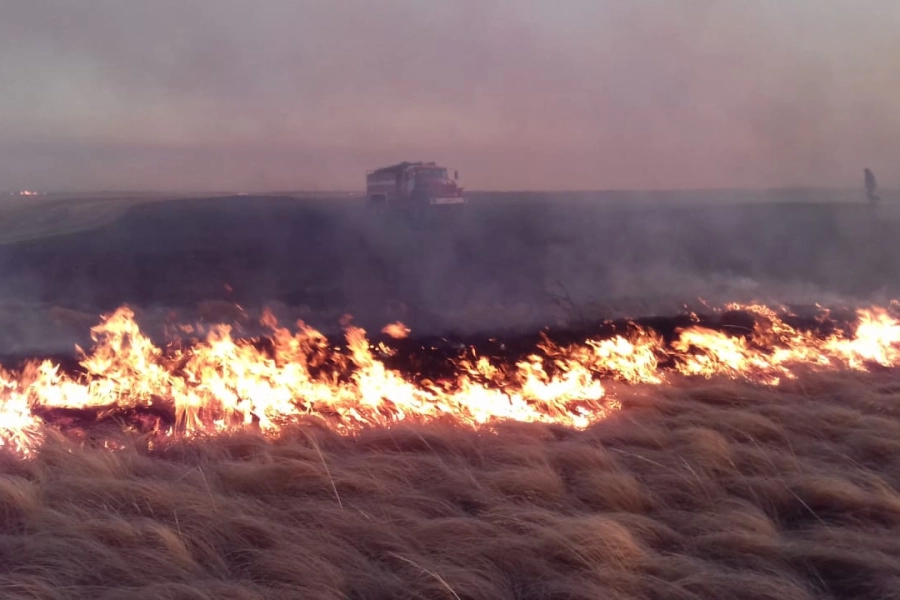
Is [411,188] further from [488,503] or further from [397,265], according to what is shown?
[488,503]

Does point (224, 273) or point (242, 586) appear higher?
point (224, 273)

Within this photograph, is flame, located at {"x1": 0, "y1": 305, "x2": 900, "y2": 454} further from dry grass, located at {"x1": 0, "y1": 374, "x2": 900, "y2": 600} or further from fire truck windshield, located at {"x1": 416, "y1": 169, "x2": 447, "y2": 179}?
fire truck windshield, located at {"x1": 416, "y1": 169, "x2": 447, "y2": 179}

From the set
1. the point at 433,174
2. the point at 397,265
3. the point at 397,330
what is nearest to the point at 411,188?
the point at 433,174

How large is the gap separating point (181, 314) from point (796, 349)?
9.07 m

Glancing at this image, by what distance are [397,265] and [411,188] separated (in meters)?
3.57

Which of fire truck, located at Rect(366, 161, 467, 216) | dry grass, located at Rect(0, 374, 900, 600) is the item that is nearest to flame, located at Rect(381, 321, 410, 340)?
dry grass, located at Rect(0, 374, 900, 600)

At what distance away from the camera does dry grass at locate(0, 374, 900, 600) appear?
11.8 ft

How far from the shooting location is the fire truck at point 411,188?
1820 centimetres

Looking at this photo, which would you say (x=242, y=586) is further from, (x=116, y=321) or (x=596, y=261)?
(x=596, y=261)

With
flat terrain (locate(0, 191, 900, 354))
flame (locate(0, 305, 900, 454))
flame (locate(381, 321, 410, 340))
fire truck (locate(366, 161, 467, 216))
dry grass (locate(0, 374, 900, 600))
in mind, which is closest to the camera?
dry grass (locate(0, 374, 900, 600))

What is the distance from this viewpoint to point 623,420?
624 centimetres

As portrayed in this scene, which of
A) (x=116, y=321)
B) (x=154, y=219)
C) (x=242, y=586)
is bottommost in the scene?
(x=242, y=586)

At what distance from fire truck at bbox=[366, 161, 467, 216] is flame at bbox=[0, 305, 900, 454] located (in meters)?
8.73

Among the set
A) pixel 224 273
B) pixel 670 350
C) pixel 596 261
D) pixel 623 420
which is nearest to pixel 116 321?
pixel 224 273
